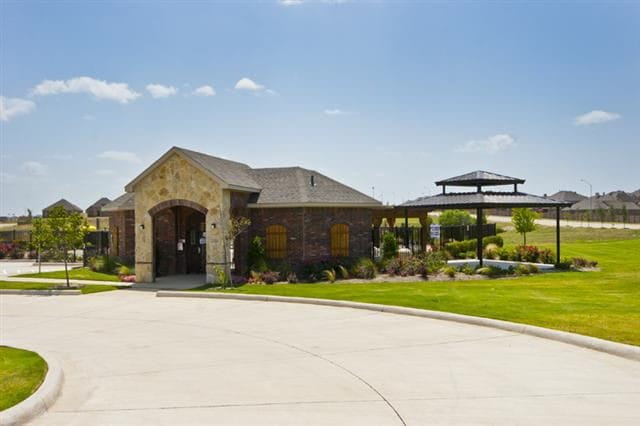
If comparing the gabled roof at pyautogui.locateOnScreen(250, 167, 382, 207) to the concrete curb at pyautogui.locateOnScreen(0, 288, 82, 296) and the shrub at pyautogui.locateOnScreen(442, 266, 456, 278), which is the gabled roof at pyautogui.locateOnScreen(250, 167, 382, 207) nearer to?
the shrub at pyautogui.locateOnScreen(442, 266, 456, 278)

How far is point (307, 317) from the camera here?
46.3 ft

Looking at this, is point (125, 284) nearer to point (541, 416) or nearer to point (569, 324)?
point (569, 324)

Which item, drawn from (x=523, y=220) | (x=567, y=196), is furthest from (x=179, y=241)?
(x=567, y=196)

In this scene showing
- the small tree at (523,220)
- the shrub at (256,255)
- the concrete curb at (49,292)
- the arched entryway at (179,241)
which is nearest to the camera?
the concrete curb at (49,292)

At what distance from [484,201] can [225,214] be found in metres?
12.5

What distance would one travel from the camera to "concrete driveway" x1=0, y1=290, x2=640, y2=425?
684cm

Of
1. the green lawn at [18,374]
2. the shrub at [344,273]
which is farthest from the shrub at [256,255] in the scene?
the green lawn at [18,374]

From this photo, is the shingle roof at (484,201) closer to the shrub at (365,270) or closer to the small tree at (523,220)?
the small tree at (523,220)

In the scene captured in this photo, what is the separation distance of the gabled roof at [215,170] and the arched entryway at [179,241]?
2148mm

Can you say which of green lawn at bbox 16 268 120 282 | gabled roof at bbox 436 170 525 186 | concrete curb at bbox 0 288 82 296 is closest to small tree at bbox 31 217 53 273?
concrete curb at bbox 0 288 82 296

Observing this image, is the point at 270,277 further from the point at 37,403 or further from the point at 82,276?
the point at 37,403

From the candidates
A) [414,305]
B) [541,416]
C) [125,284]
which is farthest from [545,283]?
[125,284]

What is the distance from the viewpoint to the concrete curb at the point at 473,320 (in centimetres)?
977

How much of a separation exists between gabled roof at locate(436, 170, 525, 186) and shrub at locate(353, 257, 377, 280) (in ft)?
25.6
